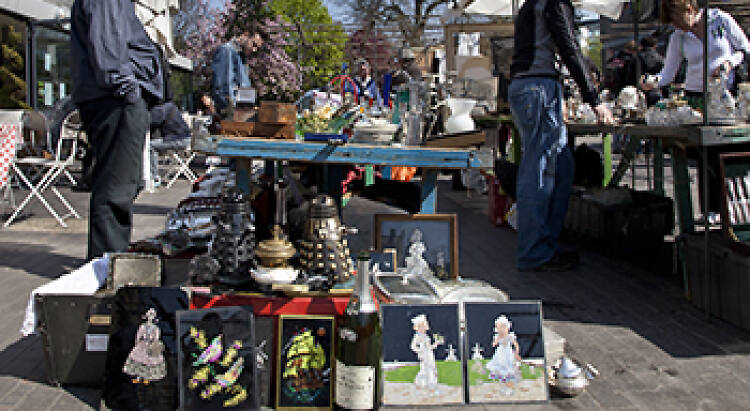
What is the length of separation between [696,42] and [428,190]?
3.17m

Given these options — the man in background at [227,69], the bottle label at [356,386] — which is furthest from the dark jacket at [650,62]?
the bottle label at [356,386]

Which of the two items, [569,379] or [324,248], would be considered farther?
[324,248]

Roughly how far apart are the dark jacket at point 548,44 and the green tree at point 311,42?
7.25m

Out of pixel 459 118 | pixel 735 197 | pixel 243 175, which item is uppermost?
pixel 459 118

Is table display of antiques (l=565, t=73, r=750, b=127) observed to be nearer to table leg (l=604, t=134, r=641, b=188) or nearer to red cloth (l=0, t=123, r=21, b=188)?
table leg (l=604, t=134, r=641, b=188)

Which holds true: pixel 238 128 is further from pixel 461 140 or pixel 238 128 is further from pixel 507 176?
pixel 507 176

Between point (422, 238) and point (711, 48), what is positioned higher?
point (711, 48)

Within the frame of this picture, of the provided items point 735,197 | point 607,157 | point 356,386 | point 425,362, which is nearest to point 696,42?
point 607,157

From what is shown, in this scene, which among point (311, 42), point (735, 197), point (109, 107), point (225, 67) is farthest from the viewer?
point (311, 42)

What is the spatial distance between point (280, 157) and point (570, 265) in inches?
105

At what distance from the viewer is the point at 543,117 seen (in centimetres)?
475

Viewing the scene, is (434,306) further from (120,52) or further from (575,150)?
(575,150)

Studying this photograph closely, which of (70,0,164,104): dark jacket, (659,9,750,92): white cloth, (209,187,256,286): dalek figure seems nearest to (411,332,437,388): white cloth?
(209,187,256,286): dalek figure

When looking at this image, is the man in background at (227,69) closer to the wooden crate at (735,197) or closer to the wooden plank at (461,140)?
the wooden plank at (461,140)
